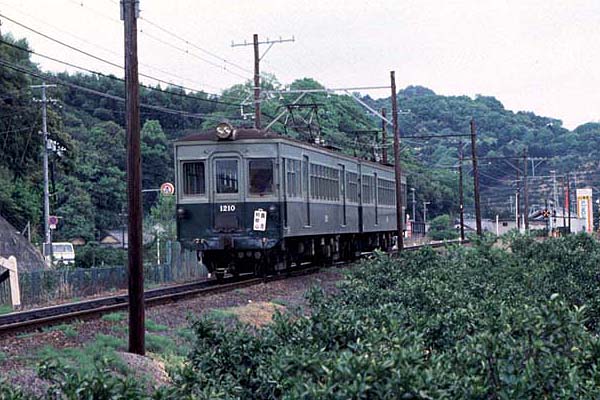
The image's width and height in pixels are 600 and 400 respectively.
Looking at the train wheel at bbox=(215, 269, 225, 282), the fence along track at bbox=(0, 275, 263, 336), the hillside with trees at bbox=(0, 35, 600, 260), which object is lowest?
the fence along track at bbox=(0, 275, 263, 336)

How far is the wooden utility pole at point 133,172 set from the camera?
12.9m

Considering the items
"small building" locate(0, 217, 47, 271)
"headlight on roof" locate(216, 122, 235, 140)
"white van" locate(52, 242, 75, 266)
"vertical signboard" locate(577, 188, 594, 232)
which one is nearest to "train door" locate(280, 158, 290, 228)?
"headlight on roof" locate(216, 122, 235, 140)

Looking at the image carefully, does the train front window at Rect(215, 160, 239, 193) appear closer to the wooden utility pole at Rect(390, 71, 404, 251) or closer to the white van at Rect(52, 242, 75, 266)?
the wooden utility pole at Rect(390, 71, 404, 251)

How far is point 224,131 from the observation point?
72.7ft

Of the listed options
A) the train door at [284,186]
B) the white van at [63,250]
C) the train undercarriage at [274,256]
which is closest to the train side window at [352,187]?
the train undercarriage at [274,256]

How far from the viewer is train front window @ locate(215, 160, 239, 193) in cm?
2227

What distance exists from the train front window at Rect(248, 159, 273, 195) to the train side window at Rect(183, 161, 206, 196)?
3.45 ft

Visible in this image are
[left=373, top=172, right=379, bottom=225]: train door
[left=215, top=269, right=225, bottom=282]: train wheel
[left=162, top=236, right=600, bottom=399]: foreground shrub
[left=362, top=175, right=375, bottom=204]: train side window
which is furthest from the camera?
[left=373, top=172, right=379, bottom=225]: train door

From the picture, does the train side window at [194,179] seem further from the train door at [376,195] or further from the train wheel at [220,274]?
the train door at [376,195]

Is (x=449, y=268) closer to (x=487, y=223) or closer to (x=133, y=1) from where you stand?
(x=133, y=1)

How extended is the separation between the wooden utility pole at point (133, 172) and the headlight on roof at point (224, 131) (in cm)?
888

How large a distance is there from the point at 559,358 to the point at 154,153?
53540 millimetres

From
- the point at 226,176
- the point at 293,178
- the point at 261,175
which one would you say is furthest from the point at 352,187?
the point at 226,176

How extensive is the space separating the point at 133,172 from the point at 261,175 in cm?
939
